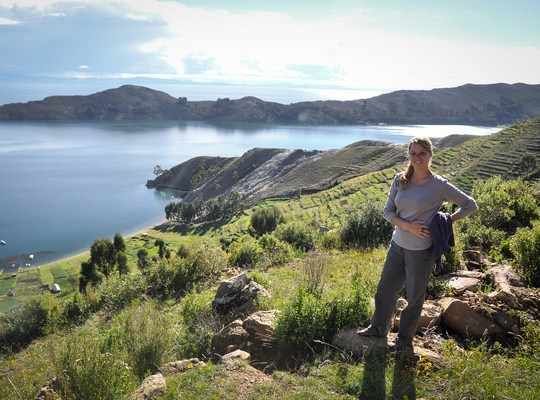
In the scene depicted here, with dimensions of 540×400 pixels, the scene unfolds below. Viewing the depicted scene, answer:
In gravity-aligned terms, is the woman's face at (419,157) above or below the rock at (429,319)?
above

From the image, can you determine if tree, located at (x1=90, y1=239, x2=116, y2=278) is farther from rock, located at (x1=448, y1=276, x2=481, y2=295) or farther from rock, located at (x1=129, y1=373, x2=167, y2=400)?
rock, located at (x1=448, y1=276, x2=481, y2=295)

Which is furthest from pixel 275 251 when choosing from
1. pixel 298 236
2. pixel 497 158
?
pixel 497 158

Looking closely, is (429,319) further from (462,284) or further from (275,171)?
(275,171)

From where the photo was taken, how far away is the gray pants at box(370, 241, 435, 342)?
3830 mm

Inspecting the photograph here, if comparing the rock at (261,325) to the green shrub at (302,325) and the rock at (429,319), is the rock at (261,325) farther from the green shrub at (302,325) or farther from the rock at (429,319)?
the rock at (429,319)

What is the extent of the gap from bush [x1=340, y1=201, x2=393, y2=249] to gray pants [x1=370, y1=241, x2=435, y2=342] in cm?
586

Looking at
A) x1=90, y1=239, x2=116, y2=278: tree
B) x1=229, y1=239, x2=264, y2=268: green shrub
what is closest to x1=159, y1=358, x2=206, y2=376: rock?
x1=229, y1=239, x2=264, y2=268: green shrub

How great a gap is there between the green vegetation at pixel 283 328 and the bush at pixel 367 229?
0.03 m

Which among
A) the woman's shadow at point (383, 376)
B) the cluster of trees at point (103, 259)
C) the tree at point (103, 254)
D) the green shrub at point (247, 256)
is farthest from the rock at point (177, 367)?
the tree at point (103, 254)

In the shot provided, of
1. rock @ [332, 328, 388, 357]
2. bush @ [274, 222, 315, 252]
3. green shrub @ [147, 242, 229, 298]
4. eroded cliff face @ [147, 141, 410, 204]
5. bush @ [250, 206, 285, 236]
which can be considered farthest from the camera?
eroded cliff face @ [147, 141, 410, 204]

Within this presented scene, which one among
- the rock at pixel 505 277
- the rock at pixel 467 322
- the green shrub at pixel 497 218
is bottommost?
the rock at pixel 467 322

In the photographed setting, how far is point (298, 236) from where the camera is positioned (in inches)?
512

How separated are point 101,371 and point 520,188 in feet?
33.4

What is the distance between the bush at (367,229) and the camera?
10.4 meters
